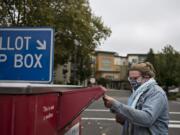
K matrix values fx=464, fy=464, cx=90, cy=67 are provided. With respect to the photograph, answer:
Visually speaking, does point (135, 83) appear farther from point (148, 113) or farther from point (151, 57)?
point (151, 57)

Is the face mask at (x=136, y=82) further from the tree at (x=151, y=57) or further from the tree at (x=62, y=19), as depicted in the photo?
the tree at (x=151, y=57)

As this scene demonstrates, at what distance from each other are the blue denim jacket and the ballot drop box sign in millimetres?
936

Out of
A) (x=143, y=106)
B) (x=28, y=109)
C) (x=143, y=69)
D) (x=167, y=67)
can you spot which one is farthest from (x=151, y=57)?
(x=28, y=109)

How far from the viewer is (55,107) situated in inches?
116

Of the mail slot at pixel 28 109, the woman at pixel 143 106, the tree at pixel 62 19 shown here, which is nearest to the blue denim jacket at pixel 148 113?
the woman at pixel 143 106

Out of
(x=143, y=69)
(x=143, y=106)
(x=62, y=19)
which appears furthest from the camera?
(x=62, y=19)

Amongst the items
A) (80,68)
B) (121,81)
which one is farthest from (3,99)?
(121,81)

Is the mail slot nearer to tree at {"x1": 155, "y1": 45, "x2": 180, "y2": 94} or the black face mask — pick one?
the black face mask

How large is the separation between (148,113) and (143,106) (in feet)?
0.39

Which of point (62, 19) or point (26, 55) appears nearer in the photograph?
point (26, 55)

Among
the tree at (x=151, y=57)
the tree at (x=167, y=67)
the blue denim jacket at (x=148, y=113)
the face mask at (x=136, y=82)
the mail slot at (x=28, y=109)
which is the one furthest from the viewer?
the tree at (x=151, y=57)

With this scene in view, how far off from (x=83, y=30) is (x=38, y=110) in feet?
114

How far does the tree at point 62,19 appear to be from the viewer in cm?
2457

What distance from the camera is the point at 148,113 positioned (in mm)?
4211
